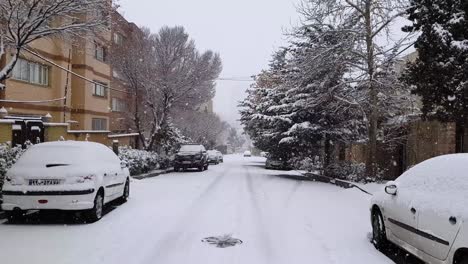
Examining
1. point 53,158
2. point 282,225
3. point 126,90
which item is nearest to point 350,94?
point 282,225

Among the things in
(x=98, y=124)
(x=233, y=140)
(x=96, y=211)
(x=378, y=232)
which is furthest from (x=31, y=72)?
(x=233, y=140)

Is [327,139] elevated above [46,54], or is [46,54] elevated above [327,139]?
[46,54]

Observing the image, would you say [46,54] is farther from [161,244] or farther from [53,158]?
[161,244]

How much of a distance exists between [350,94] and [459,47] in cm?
907

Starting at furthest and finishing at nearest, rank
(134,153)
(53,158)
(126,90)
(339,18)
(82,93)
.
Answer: (126,90) → (82,93) → (134,153) → (339,18) → (53,158)

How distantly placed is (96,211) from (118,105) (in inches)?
1193

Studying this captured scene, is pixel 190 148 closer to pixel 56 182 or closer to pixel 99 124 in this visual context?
pixel 99 124

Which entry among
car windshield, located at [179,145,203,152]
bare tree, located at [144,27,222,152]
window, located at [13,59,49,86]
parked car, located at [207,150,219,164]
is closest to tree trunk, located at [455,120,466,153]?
car windshield, located at [179,145,203,152]

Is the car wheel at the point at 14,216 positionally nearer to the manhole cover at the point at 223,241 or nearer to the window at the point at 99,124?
the manhole cover at the point at 223,241

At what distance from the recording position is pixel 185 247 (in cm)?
722

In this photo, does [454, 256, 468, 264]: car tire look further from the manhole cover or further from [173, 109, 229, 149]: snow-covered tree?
[173, 109, 229, 149]: snow-covered tree

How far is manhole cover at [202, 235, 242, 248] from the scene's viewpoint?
7.44 meters

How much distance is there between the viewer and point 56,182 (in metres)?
8.73

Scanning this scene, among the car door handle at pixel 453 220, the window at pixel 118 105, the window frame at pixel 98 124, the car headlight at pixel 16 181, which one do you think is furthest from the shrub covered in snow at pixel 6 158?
the window at pixel 118 105
